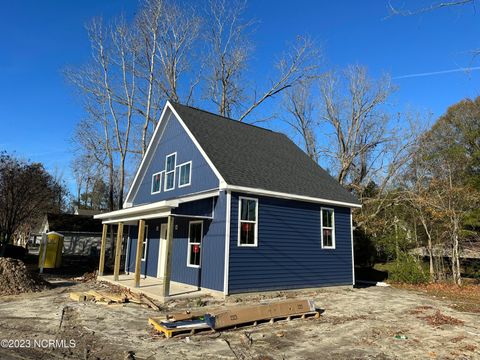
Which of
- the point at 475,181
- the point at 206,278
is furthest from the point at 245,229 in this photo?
the point at 475,181

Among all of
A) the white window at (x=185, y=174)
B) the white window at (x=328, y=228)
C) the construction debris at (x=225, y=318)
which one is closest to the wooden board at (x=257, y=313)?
the construction debris at (x=225, y=318)

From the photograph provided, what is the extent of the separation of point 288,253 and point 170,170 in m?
6.39

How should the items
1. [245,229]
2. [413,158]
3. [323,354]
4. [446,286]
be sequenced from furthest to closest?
1. [413,158]
2. [446,286]
3. [245,229]
4. [323,354]

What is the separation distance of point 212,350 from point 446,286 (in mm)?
13802

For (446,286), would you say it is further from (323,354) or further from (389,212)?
(323,354)

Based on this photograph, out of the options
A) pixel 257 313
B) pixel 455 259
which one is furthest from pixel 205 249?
pixel 455 259

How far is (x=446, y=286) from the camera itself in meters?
15.9

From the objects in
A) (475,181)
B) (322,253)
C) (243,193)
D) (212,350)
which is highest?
(475,181)

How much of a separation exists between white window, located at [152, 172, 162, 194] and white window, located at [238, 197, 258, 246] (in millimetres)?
5949

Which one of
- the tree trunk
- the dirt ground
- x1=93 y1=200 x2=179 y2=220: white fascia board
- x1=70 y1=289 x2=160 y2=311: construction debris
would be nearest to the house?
x1=93 y1=200 x2=179 y2=220: white fascia board

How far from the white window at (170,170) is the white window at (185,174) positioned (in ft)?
2.04

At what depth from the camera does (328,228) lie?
14.4m

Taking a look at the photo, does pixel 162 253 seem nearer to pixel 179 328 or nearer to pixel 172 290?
pixel 172 290

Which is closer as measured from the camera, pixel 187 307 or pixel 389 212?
pixel 187 307
